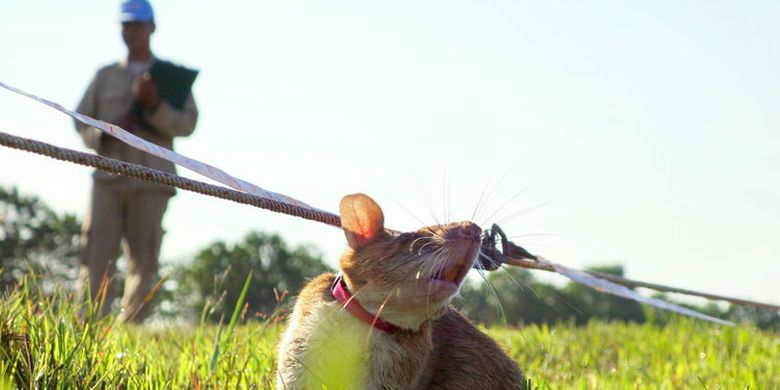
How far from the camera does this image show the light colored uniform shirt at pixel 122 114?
762cm

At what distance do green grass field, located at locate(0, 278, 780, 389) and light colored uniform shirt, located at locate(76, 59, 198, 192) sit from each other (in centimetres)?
186

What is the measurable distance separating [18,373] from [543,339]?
13.4 feet

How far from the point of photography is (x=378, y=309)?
2.72 meters

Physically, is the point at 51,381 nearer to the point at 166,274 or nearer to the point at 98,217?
the point at 166,274

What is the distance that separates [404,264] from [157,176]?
812mm

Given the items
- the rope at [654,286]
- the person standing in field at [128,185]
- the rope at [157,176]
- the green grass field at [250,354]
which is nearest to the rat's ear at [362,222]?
the rope at [157,176]

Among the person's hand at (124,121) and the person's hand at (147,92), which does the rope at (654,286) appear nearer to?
the person's hand at (147,92)

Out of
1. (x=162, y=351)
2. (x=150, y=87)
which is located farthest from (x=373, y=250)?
(x=150, y=87)

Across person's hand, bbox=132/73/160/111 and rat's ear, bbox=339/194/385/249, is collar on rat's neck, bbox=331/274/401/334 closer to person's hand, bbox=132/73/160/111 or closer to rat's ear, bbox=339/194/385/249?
rat's ear, bbox=339/194/385/249

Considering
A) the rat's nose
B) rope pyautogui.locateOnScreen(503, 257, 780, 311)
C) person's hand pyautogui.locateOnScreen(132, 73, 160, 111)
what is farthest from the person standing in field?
the rat's nose

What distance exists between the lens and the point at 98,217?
8227mm

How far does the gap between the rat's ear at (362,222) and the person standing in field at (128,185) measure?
5.22 metres

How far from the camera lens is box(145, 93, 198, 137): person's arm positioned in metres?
7.53

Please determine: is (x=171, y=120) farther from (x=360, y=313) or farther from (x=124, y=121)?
(x=360, y=313)
